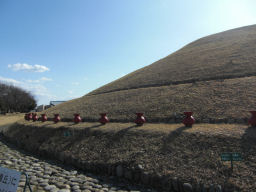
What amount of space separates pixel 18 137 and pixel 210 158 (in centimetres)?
1342

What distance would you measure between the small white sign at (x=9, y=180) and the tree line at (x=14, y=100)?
4911cm

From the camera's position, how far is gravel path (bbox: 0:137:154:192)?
5.87 m

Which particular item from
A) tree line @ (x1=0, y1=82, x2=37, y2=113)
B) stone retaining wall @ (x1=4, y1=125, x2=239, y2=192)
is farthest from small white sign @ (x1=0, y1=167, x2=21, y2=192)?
tree line @ (x1=0, y1=82, x2=37, y2=113)

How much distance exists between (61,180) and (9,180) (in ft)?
11.3

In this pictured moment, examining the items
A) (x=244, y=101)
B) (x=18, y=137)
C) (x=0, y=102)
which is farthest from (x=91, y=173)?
(x=0, y=102)

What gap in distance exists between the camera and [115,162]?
6.96 m

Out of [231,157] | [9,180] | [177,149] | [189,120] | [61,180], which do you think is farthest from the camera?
[189,120]

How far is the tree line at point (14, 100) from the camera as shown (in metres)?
46.1

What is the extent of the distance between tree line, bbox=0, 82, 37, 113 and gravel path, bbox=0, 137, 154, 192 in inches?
1720

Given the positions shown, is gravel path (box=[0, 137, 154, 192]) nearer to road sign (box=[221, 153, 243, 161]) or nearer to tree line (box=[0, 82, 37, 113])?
road sign (box=[221, 153, 243, 161])

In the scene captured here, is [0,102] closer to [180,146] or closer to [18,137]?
[18,137]

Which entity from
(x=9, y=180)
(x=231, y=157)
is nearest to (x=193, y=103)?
(x=231, y=157)

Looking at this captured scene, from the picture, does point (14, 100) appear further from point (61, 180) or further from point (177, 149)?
point (177, 149)

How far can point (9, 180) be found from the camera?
3461 millimetres
